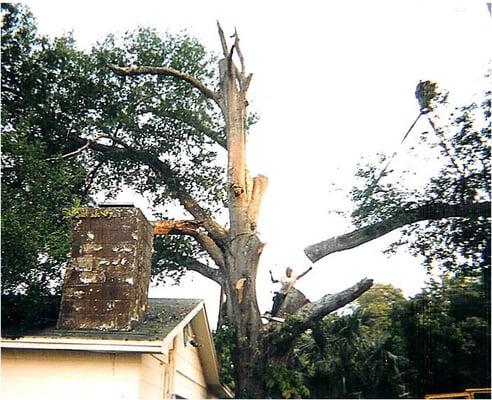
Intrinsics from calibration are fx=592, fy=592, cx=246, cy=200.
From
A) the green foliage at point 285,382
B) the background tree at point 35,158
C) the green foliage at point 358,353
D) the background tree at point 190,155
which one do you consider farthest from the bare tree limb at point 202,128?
the green foliage at point 285,382

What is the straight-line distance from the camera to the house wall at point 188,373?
3320mm

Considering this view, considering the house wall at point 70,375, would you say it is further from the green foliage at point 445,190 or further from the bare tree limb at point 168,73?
the bare tree limb at point 168,73

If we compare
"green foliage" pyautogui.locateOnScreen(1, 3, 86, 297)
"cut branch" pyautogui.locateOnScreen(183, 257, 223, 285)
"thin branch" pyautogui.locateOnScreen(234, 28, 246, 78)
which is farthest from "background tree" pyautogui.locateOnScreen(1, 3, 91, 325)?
"thin branch" pyautogui.locateOnScreen(234, 28, 246, 78)

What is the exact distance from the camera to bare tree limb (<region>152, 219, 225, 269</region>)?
14.3ft

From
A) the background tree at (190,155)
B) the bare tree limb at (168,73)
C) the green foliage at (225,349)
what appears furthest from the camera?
the bare tree limb at (168,73)

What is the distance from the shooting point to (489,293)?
3434 mm

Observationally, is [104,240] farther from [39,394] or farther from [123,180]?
[123,180]

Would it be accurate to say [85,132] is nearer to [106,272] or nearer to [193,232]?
[193,232]

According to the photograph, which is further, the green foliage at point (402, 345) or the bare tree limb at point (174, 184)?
the bare tree limb at point (174, 184)

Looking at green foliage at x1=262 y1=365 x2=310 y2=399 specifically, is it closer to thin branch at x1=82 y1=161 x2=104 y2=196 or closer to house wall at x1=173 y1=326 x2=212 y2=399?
house wall at x1=173 y1=326 x2=212 y2=399

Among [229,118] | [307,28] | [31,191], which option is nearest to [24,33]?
[31,191]

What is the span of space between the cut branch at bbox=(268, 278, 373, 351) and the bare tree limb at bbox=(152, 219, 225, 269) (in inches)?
25.9

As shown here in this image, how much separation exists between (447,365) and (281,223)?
154cm

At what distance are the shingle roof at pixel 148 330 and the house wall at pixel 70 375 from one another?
0.28ft
